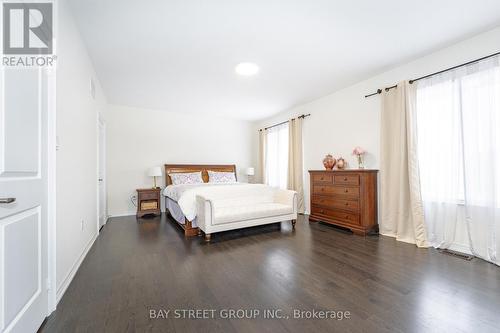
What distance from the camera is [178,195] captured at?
3.71m

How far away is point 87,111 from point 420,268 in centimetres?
421

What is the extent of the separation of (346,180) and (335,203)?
18.4 inches

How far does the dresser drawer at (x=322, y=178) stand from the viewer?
3736 millimetres

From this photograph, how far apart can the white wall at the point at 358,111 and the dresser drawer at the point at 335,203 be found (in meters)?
0.72

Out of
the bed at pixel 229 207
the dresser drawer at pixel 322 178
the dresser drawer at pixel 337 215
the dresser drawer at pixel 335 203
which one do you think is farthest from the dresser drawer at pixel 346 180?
the bed at pixel 229 207

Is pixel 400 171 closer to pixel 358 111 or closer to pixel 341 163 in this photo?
pixel 341 163

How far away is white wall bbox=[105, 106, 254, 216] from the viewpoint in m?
4.71

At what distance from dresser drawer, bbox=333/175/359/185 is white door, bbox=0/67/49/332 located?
143 inches

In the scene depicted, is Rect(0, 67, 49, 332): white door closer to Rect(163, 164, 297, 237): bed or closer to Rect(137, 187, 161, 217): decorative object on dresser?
Rect(163, 164, 297, 237): bed

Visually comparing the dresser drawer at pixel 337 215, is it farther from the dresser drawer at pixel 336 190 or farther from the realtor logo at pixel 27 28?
the realtor logo at pixel 27 28

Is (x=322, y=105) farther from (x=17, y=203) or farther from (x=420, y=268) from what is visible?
(x=17, y=203)

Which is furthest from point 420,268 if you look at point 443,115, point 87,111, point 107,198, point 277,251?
point 107,198

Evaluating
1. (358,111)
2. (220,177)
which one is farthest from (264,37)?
(220,177)

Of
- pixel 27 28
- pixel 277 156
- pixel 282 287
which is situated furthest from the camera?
pixel 277 156
